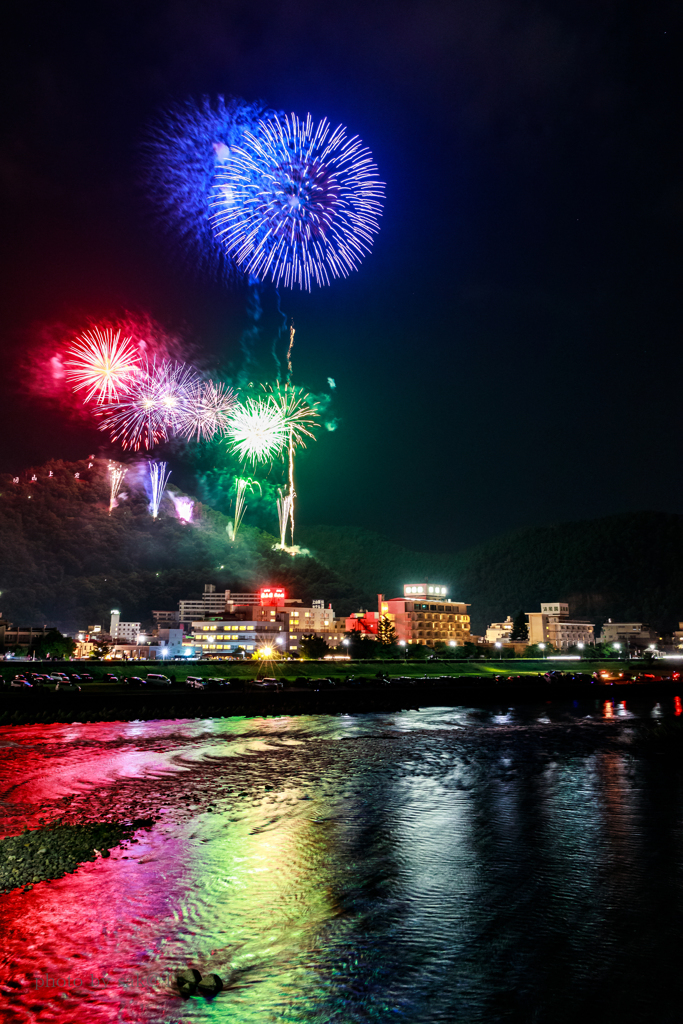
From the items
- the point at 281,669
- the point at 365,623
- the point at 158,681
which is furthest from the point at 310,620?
the point at 158,681

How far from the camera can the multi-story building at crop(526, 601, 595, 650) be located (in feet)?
602

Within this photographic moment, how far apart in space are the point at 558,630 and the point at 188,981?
623 feet

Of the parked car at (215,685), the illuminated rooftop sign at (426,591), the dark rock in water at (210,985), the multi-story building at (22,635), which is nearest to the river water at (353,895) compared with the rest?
the dark rock in water at (210,985)

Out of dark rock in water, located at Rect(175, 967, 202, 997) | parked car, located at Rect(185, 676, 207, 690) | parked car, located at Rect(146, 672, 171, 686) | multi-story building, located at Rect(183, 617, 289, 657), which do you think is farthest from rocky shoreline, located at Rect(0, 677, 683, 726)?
multi-story building, located at Rect(183, 617, 289, 657)

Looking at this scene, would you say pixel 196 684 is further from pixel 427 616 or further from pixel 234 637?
pixel 427 616

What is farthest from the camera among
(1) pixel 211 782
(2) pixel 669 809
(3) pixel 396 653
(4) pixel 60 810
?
(3) pixel 396 653

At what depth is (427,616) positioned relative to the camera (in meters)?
169

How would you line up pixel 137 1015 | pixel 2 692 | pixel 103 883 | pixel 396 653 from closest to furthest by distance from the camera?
pixel 137 1015 < pixel 103 883 < pixel 2 692 < pixel 396 653

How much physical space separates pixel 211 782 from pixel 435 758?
13.8 meters

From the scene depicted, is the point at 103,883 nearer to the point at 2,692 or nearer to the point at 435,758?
the point at 435,758

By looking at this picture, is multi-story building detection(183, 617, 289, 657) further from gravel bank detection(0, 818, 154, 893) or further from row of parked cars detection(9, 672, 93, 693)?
gravel bank detection(0, 818, 154, 893)

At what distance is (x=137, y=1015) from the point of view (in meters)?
9.76

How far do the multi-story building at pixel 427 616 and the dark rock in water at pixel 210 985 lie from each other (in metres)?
152

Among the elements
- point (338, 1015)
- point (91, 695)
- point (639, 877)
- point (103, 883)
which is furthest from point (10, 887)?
point (91, 695)
